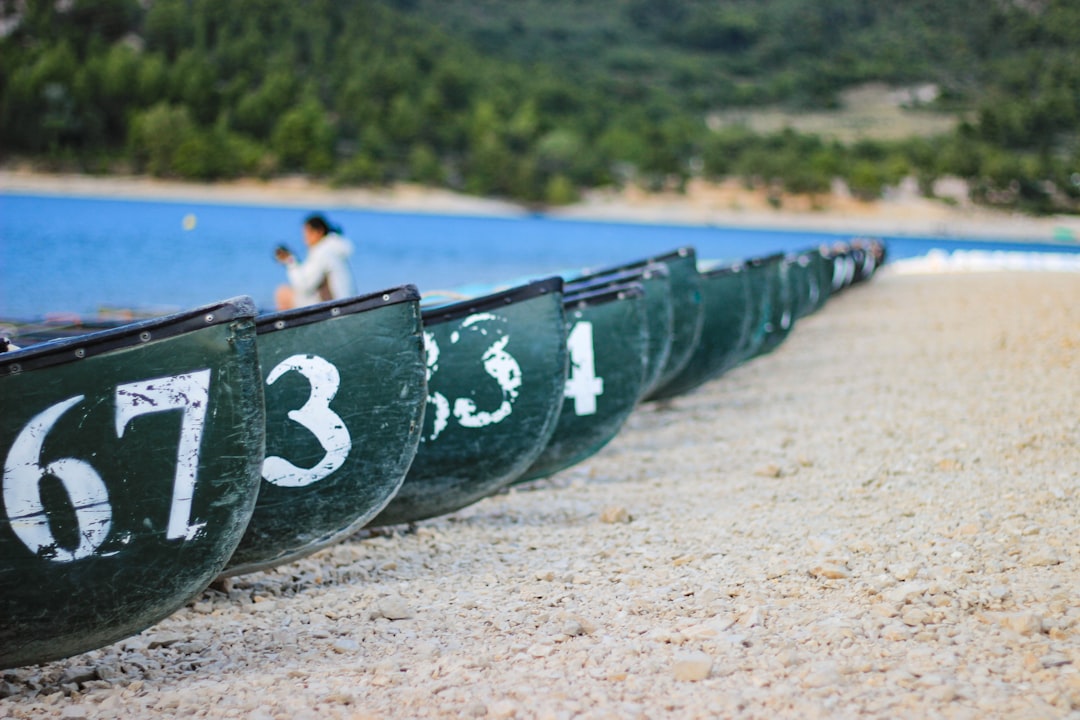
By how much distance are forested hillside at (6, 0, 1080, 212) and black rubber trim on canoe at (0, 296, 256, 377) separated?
93.4m

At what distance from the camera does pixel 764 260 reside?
35.5ft

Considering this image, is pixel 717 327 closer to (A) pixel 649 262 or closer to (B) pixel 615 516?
(A) pixel 649 262

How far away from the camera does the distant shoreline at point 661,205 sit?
8738 centimetres

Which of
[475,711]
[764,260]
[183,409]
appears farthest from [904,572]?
[764,260]

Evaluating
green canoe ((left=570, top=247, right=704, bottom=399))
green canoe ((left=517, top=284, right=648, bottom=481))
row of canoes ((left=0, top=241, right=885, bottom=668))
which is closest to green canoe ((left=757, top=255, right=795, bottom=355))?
green canoe ((left=570, top=247, right=704, bottom=399))

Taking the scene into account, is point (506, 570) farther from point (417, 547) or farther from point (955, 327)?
point (955, 327)

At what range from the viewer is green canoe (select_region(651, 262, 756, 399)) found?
30.4 ft

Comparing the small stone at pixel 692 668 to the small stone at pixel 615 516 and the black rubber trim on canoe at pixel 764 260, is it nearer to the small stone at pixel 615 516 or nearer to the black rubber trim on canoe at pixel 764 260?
the small stone at pixel 615 516

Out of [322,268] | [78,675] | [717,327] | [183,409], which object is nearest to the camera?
[183,409]

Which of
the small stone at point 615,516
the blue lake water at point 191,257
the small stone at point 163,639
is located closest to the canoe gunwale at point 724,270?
the blue lake water at point 191,257

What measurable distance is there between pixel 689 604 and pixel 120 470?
1.97 m

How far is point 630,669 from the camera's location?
327cm

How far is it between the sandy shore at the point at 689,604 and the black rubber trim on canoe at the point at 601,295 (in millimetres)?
1074

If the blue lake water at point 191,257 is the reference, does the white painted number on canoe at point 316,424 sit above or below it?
below
